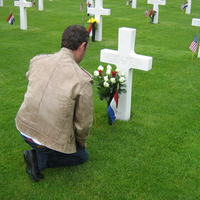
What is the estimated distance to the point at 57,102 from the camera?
3.35 m

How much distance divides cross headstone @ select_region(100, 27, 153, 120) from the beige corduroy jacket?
1.61 metres

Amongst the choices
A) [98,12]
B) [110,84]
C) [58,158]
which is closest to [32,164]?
[58,158]

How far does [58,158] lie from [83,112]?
801 millimetres

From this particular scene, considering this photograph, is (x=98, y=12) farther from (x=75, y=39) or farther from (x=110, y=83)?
(x=75, y=39)

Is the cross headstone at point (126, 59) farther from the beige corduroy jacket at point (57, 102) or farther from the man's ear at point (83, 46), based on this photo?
the beige corduroy jacket at point (57, 102)

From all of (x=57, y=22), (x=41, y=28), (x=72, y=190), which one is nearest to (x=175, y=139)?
(x=72, y=190)

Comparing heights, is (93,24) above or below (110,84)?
above

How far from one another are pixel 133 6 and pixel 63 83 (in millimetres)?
17807

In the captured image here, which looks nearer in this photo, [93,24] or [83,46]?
[83,46]

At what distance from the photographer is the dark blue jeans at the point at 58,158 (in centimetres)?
380

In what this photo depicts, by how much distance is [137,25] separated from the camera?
567 inches

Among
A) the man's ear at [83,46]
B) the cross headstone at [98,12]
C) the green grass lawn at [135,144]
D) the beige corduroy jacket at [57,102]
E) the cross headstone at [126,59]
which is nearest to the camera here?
the beige corduroy jacket at [57,102]

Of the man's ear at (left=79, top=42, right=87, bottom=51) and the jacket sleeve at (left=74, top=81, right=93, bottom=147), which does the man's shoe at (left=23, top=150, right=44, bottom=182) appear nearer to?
the jacket sleeve at (left=74, top=81, right=93, bottom=147)

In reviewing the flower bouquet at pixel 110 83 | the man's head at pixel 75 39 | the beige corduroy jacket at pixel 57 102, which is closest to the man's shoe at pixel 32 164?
the beige corduroy jacket at pixel 57 102
